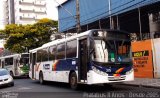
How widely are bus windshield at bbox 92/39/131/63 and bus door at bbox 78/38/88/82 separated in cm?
84

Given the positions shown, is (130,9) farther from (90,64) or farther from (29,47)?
(29,47)

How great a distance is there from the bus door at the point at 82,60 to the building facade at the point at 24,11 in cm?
9136

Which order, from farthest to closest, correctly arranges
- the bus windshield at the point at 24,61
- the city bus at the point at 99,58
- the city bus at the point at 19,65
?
the bus windshield at the point at 24,61, the city bus at the point at 19,65, the city bus at the point at 99,58

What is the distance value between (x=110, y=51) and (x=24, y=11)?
307 feet

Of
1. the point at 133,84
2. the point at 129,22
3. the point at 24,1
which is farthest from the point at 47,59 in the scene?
the point at 24,1

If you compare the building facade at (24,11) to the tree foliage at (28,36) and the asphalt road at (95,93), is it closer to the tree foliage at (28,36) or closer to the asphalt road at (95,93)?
the tree foliage at (28,36)

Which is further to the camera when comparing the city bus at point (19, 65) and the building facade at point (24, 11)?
the building facade at point (24, 11)

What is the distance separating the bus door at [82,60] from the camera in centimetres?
1647

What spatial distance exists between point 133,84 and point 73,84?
3430 millimetres

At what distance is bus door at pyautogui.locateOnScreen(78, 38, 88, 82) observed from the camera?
16.5 m

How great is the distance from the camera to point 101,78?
15.6 meters

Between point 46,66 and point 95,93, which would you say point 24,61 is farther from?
point 95,93

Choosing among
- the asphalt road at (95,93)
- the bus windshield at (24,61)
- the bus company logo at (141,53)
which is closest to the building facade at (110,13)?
the bus company logo at (141,53)

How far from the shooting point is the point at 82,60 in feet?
55.3
